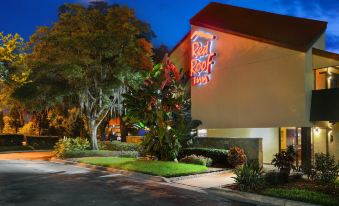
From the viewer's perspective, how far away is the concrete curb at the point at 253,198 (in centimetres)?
1169

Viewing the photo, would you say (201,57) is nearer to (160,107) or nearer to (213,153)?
(160,107)

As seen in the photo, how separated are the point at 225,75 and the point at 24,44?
1744 centimetres

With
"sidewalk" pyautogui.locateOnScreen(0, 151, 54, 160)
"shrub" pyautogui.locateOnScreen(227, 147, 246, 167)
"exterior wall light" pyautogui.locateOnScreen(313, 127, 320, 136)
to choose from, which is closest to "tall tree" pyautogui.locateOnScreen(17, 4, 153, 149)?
"sidewalk" pyautogui.locateOnScreen(0, 151, 54, 160)

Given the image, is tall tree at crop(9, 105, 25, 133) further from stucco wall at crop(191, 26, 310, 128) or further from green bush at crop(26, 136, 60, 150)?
stucco wall at crop(191, 26, 310, 128)

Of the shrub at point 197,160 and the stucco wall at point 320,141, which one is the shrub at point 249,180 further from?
the stucco wall at point 320,141

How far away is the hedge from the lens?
40.7 metres

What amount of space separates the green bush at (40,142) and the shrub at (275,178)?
3055cm

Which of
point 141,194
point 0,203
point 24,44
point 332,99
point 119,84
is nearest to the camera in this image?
point 0,203

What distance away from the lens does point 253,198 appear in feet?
41.3

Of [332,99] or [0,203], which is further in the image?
[332,99]

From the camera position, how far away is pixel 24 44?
32.2 metres

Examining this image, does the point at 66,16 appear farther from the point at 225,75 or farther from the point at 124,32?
the point at 225,75

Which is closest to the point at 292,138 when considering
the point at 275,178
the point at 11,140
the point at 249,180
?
the point at 275,178

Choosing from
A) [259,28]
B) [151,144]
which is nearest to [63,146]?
[151,144]
